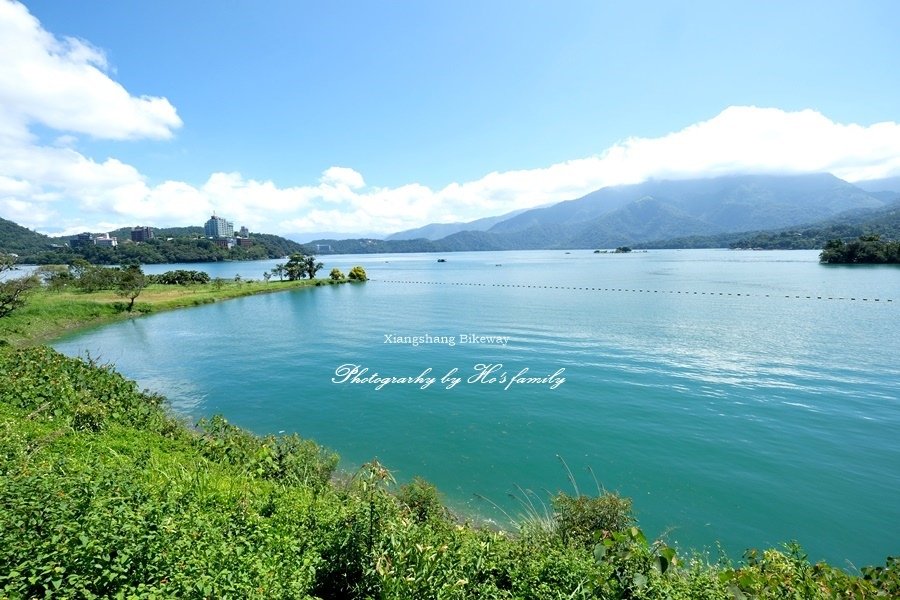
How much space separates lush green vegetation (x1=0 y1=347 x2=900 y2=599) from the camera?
461 centimetres

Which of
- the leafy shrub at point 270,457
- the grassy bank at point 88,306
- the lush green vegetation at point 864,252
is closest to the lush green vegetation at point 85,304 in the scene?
the grassy bank at point 88,306

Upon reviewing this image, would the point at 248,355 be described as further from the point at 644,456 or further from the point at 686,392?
the point at 686,392

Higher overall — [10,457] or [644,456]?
[10,457]

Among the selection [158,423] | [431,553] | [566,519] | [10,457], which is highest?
[10,457]

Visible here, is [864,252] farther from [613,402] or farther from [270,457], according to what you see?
[270,457]

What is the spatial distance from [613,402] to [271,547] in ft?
60.9

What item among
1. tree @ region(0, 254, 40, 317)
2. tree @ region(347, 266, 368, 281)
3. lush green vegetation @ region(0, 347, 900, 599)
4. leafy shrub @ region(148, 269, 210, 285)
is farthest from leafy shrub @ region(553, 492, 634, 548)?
tree @ region(347, 266, 368, 281)

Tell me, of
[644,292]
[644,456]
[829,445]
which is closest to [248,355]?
[644,456]

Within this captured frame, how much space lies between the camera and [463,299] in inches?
2467

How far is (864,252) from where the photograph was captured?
99.5 metres

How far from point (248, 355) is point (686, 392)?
31.2 meters

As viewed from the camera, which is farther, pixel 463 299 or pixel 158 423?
pixel 463 299

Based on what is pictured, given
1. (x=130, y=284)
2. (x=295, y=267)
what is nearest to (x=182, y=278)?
(x=295, y=267)

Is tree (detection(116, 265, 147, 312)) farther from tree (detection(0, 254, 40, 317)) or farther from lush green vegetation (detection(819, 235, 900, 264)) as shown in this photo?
lush green vegetation (detection(819, 235, 900, 264))
